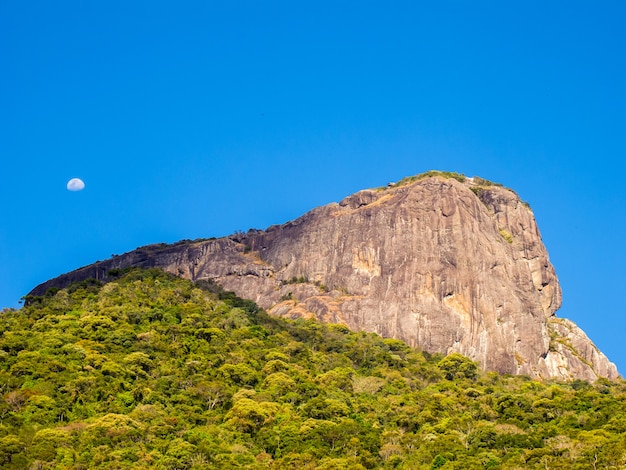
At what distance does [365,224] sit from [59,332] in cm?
4714

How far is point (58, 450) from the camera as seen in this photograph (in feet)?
219

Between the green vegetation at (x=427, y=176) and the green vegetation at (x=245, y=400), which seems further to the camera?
the green vegetation at (x=427, y=176)

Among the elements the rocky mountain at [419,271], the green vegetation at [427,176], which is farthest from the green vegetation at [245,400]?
the green vegetation at [427,176]

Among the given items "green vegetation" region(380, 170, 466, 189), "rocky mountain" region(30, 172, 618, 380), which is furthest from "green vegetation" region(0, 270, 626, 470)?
"green vegetation" region(380, 170, 466, 189)

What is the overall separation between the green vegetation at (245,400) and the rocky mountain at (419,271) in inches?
326

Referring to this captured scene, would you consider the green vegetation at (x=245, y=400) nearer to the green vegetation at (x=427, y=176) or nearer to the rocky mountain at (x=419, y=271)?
the rocky mountain at (x=419, y=271)

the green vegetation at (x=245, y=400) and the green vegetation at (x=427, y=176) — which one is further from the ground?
the green vegetation at (x=427, y=176)

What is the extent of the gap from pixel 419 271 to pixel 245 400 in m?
45.1

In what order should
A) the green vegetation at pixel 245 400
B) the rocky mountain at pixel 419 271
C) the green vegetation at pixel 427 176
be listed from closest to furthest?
the green vegetation at pixel 245 400
the rocky mountain at pixel 419 271
the green vegetation at pixel 427 176

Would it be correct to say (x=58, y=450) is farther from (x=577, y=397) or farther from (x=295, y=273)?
(x=295, y=273)

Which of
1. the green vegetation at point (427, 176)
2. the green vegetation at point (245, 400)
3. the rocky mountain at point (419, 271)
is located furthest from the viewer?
the green vegetation at point (427, 176)

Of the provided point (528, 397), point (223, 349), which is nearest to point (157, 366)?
point (223, 349)

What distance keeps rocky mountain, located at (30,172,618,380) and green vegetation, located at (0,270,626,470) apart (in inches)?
326

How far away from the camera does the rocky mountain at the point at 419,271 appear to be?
114m
